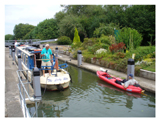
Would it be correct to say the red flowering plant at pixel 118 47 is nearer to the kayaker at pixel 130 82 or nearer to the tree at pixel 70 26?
the kayaker at pixel 130 82

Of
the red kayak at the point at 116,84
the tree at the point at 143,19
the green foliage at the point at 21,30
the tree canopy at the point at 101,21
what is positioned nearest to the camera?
the red kayak at the point at 116,84

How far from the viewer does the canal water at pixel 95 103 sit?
655cm

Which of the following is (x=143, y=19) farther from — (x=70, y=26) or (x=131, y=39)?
(x=70, y=26)

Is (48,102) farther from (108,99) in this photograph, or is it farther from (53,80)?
(108,99)

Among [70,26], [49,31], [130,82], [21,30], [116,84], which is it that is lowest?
[116,84]

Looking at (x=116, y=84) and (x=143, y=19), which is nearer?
(x=116, y=84)

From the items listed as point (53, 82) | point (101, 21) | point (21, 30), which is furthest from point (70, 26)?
point (21, 30)

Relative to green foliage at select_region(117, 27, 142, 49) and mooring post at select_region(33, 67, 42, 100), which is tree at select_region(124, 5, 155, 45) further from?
mooring post at select_region(33, 67, 42, 100)

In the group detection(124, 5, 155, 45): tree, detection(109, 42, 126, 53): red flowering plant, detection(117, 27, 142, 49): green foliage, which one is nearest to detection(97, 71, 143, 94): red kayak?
detection(109, 42, 126, 53): red flowering plant

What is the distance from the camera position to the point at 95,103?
24.5ft

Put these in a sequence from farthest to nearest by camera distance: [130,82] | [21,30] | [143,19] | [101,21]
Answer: [21,30] < [101,21] < [143,19] < [130,82]

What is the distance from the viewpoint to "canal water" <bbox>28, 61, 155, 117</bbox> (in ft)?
21.5

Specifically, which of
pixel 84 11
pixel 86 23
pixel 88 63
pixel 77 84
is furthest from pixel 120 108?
pixel 84 11

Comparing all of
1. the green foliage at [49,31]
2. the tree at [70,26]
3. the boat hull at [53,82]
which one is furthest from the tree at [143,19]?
the green foliage at [49,31]
